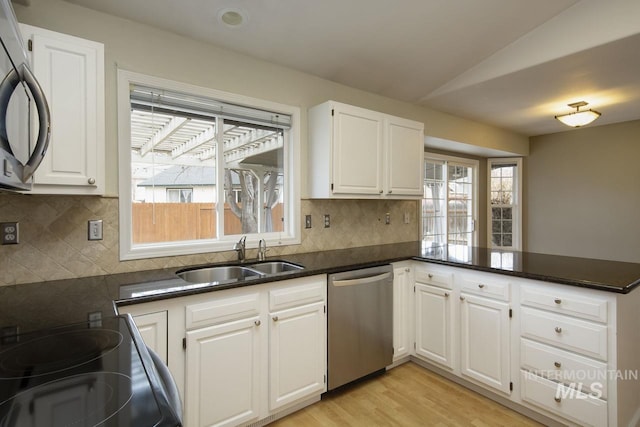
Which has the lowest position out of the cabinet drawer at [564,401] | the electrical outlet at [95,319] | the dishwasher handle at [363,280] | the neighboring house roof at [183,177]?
the cabinet drawer at [564,401]

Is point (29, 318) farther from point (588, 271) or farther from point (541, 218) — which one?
point (541, 218)

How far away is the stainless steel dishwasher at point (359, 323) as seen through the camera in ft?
7.54

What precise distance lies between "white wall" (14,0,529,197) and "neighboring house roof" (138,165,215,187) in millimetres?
283

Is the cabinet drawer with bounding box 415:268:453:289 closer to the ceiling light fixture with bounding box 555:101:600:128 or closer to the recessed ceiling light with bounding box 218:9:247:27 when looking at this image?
the recessed ceiling light with bounding box 218:9:247:27

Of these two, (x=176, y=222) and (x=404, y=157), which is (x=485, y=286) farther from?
(x=176, y=222)

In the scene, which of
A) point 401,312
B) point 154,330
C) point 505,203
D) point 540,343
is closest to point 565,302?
point 540,343

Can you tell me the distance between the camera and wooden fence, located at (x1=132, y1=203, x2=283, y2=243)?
2225mm

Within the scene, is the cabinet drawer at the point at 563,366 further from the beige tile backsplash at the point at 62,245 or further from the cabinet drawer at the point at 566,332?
the beige tile backsplash at the point at 62,245

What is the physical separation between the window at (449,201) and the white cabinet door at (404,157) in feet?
3.98

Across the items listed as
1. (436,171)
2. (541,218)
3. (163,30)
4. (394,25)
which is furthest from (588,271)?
(541,218)

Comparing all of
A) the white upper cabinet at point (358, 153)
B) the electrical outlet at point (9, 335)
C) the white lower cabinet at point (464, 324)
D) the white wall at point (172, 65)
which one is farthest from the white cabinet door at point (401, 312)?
the electrical outlet at point (9, 335)

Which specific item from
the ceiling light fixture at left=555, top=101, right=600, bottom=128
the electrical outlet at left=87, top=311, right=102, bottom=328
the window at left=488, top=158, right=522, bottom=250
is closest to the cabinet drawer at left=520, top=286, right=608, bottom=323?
the electrical outlet at left=87, top=311, right=102, bottom=328

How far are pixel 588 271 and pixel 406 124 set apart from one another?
1828 millimetres

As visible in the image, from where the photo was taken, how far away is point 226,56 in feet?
8.05
